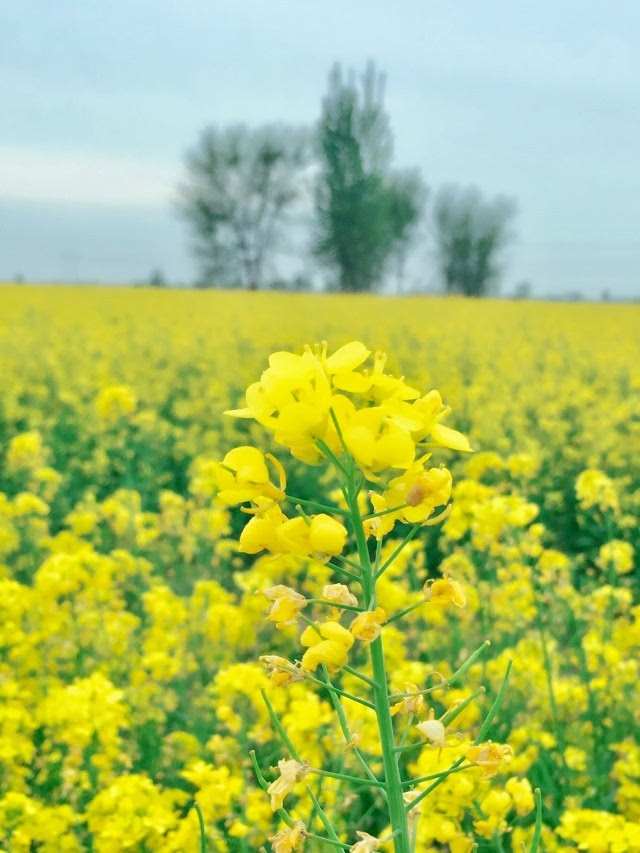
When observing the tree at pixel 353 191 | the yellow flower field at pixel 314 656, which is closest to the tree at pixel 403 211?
the tree at pixel 353 191

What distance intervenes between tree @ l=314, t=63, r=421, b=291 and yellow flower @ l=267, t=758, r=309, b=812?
46.4m

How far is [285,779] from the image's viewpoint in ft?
3.88

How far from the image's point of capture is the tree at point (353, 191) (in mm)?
46594

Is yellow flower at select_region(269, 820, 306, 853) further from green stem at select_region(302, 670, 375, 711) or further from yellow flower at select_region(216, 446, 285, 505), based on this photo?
yellow flower at select_region(216, 446, 285, 505)

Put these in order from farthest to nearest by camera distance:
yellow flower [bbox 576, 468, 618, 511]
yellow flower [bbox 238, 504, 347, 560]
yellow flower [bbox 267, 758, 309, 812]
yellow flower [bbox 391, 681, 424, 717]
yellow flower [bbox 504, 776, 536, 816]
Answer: yellow flower [bbox 576, 468, 618, 511] → yellow flower [bbox 504, 776, 536, 816] → yellow flower [bbox 391, 681, 424, 717] → yellow flower [bbox 267, 758, 309, 812] → yellow flower [bbox 238, 504, 347, 560]

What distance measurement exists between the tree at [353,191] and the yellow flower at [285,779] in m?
46.4

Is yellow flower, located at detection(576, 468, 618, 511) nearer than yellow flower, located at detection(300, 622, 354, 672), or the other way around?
yellow flower, located at detection(300, 622, 354, 672)

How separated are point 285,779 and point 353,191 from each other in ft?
157

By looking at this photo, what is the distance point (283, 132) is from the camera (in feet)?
171

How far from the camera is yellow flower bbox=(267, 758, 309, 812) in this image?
3.84 ft

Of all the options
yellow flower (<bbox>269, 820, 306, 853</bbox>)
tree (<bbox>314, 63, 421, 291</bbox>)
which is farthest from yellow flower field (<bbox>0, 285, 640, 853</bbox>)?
tree (<bbox>314, 63, 421, 291</bbox>)

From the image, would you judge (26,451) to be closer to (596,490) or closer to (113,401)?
(113,401)

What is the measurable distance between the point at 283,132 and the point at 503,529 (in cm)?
5206

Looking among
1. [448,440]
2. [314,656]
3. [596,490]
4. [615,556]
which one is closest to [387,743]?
[314,656]
